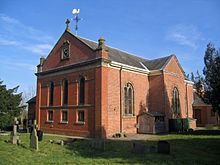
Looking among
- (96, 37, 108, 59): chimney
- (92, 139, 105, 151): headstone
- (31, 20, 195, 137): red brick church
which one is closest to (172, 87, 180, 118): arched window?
(31, 20, 195, 137): red brick church

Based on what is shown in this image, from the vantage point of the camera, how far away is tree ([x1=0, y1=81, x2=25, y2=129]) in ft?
79.1

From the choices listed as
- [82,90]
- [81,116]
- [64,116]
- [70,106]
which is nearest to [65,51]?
→ [82,90]

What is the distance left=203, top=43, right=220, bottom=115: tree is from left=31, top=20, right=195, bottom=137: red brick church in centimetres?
640

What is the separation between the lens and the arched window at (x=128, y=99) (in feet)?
97.7

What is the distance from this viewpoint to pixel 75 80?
29.4 metres

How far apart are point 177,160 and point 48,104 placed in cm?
2275

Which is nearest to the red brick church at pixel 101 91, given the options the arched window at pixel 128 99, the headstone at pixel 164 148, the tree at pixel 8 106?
the arched window at pixel 128 99

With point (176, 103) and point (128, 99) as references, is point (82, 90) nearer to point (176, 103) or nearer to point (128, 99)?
point (128, 99)

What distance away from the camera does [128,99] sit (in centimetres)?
3028

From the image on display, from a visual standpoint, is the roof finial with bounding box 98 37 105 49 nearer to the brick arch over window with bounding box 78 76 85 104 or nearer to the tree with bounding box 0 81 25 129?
the brick arch over window with bounding box 78 76 85 104

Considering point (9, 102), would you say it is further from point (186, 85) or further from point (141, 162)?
point (186, 85)

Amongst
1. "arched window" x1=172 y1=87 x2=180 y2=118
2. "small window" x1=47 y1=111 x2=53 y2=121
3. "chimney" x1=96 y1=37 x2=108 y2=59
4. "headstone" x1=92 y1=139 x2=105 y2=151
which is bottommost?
"headstone" x1=92 y1=139 x2=105 y2=151

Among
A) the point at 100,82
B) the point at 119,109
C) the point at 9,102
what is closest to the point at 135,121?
the point at 119,109

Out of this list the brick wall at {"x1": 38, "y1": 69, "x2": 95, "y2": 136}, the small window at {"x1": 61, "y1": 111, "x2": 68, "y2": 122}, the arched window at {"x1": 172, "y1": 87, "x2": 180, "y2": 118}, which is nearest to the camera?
the brick wall at {"x1": 38, "y1": 69, "x2": 95, "y2": 136}
